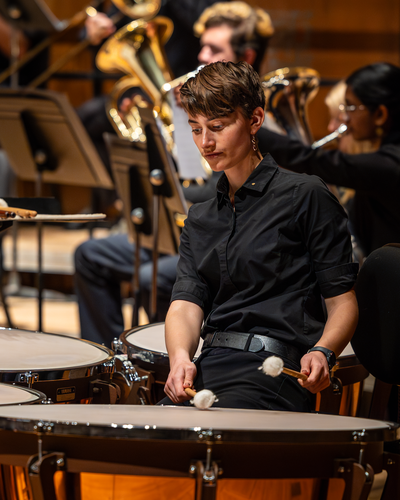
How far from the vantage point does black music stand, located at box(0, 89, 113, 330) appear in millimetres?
3102

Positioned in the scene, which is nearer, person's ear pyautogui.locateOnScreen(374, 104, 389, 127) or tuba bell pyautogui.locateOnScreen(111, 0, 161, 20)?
person's ear pyautogui.locateOnScreen(374, 104, 389, 127)

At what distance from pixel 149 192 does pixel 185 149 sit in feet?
1.09

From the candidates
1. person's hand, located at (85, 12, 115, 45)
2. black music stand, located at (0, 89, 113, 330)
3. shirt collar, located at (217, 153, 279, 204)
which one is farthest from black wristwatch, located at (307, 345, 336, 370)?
person's hand, located at (85, 12, 115, 45)

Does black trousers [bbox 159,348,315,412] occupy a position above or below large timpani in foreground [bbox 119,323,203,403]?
above

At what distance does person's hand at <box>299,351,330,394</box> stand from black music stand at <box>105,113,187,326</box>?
1200 mm

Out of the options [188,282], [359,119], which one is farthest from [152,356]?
[359,119]

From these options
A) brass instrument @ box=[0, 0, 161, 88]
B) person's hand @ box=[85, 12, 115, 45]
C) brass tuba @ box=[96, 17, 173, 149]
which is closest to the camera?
brass tuba @ box=[96, 17, 173, 149]

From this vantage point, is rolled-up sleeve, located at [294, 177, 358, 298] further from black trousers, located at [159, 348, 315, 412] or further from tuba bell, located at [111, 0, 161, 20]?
tuba bell, located at [111, 0, 161, 20]

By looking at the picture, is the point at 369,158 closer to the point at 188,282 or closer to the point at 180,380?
the point at 188,282

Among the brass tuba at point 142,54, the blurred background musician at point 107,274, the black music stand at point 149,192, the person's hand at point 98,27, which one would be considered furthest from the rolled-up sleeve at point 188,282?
the person's hand at point 98,27

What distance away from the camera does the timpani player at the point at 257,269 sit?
1347mm

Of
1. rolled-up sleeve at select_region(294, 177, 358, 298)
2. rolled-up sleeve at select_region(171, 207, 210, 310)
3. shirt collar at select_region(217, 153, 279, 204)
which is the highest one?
shirt collar at select_region(217, 153, 279, 204)

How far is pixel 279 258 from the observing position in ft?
4.54

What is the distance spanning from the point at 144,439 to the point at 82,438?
0.09 m
